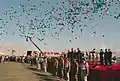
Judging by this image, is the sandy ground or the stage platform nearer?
the stage platform

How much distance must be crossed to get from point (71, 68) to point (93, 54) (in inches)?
367

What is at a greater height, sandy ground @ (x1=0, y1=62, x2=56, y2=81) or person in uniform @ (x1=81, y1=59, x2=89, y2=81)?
person in uniform @ (x1=81, y1=59, x2=89, y2=81)

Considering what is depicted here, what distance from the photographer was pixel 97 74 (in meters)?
18.1

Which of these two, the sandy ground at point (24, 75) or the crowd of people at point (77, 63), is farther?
the sandy ground at point (24, 75)

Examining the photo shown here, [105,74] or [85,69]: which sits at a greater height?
[85,69]

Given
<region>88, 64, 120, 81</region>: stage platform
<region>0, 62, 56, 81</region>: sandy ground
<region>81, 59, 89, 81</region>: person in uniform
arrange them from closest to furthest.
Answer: <region>88, 64, 120, 81</region>: stage platform
<region>81, 59, 89, 81</region>: person in uniform
<region>0, 62, 56, 81</region>: sandy ground

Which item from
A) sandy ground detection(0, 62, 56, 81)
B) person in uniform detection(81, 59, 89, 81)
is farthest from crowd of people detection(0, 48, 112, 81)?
sandy ground detection(0, 62, 56, 81)

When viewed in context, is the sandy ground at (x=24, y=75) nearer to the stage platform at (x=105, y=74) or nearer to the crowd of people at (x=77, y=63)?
the crowd of people at (x=77, y=63)

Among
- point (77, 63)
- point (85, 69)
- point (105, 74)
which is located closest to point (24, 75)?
point (77, 63)

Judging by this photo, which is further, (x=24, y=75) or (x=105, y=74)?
(x=24, y=75)

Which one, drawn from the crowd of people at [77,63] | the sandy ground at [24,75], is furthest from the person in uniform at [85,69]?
the sandy ground at [24,75]

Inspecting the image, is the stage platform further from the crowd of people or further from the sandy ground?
the sandy ground

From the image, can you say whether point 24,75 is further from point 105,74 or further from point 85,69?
point 105,74

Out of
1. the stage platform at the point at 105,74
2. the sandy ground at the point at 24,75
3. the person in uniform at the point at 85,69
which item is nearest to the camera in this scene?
the stage platform at the point at 105,74
